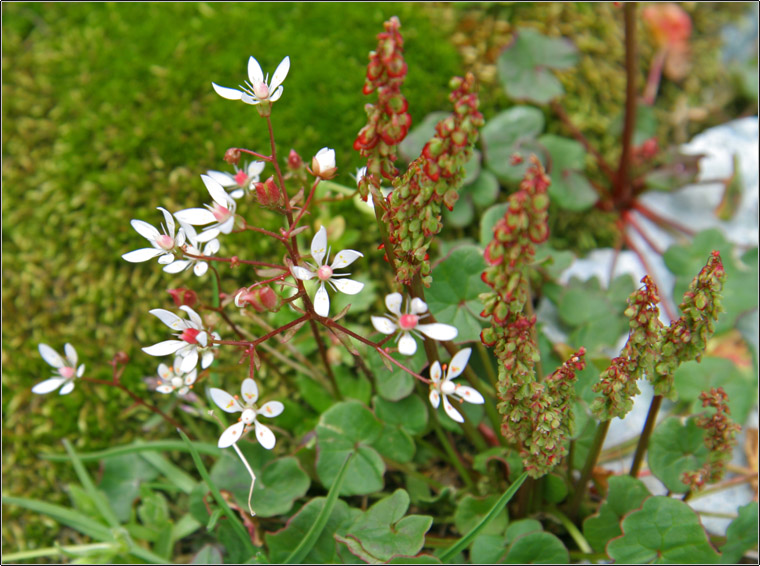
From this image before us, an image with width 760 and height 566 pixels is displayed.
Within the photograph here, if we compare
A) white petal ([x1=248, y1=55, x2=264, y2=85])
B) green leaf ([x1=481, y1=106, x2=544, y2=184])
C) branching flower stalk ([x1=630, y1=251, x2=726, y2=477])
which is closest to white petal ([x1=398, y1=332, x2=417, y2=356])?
branching flower stalk ([x1=630, y1=251, x2=726, y2=477])

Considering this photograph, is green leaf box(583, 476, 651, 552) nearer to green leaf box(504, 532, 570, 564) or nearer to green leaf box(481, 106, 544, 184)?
green leaf box(504, 532, 570, 564)

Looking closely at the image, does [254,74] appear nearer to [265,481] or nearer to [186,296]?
[186,296]

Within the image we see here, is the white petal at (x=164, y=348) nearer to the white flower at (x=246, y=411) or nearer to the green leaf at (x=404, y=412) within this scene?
the white flower at (x=246, y=411)

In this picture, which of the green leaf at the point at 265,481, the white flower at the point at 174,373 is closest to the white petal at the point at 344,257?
the white flower at the point at 174,373

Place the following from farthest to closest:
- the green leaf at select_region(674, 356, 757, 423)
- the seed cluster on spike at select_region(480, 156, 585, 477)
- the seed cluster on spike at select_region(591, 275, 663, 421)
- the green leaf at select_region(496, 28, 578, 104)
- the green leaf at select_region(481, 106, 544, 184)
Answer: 1. the green leaf at select_region(496, 28, 578, 104)
2. the green leaf at select_region(481, 106, 544, 184)
3. the green leaf at select_region(674, 356, 757, 423)
4. the seed cluster on spike at select_region(591, 275, 663, 421)
5. the seed cluster on spike at select_region(480, 156, 585, 477)

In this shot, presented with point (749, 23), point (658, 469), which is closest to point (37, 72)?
point (658, 469)

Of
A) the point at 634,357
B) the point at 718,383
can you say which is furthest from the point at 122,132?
the point at 718,383
